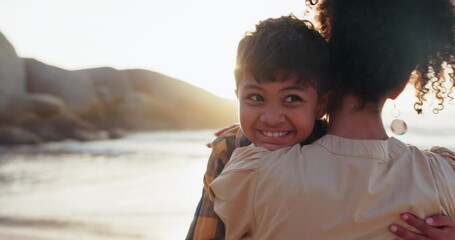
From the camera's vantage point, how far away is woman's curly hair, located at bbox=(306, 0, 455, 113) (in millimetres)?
1957

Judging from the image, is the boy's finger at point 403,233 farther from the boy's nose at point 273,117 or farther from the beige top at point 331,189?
the boy's nose at point 273,117

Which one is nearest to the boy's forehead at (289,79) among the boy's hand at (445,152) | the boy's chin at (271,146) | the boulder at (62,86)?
the boy's chin at (271,146)

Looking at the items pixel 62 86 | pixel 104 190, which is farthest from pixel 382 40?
pixel 62 86

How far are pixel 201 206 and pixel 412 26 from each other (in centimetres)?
79

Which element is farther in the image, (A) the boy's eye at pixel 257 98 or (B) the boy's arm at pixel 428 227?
(A) the boy's eye at pixel 257 98

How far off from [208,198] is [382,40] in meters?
0.66

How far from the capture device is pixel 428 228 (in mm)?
1909

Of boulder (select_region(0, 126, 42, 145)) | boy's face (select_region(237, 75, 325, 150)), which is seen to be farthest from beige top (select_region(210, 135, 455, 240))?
boulder (select_region(0, 126, 42, 145))

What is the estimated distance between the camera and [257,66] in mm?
2035

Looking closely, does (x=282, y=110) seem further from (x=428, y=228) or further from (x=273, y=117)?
(x=428, y=228)

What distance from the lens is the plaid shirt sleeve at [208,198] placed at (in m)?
2.09

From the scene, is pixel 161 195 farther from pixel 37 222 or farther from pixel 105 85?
pixel 105 85

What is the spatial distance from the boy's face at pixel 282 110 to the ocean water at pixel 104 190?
4176 millimetres

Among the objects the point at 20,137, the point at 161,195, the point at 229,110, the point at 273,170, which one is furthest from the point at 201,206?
→ the point at 229,110
